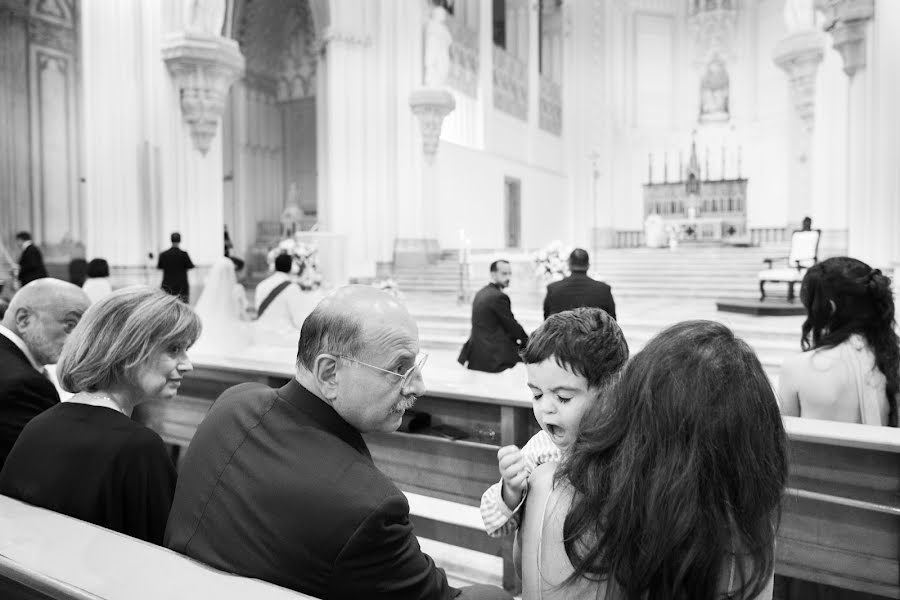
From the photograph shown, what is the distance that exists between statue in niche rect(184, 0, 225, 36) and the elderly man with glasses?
33.0 ft

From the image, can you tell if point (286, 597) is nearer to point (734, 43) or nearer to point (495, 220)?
point (495, 220)

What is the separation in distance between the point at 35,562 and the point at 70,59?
15519 mm

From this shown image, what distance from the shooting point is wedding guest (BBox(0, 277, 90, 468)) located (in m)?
2.35

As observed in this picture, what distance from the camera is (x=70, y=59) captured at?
46.9 feet

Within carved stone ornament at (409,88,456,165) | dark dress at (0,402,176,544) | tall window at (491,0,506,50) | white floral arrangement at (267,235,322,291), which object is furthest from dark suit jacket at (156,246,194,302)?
tall window at (491,0,506,50)

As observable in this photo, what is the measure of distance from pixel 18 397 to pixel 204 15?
9.43 meters

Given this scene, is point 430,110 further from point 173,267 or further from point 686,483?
point 686,483

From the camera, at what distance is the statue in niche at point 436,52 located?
1479 centimetres

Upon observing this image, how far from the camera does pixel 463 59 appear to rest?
17.5m

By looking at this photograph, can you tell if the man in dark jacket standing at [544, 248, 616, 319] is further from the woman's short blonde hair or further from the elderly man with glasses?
the elderly man with glasses

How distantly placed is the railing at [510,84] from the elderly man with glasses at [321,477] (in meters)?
18.2

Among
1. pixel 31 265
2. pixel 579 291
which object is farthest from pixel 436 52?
pixel 579 291

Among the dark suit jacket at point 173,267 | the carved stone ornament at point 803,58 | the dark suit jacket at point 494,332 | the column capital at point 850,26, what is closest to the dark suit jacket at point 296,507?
the dark suit jacket at point 494,332

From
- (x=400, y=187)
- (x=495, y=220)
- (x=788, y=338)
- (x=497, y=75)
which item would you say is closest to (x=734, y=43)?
(x=497, y=75)
